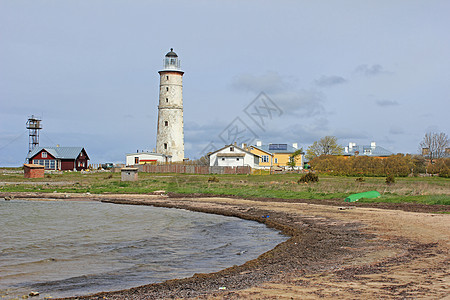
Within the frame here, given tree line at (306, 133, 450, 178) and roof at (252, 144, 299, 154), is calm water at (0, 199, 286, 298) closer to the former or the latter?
tree line at (306, 133, 450, 178)

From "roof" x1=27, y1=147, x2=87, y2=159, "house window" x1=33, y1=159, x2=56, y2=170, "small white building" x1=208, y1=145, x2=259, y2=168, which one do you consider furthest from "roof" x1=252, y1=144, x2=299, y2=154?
"house window" x1=33, y1=159, x2=56, y2=170

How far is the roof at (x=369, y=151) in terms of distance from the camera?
9725cm

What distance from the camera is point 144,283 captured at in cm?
1001

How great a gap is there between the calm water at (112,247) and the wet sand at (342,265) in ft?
3.89

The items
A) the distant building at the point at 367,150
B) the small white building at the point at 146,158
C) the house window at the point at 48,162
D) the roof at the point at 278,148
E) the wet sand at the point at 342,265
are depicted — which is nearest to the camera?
the wet sand at the point at 342,265

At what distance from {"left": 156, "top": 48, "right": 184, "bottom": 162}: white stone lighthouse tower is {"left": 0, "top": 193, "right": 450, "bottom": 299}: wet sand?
2051 inches

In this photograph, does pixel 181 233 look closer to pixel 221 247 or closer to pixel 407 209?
pixel 221 247

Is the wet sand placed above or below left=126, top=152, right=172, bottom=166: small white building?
below

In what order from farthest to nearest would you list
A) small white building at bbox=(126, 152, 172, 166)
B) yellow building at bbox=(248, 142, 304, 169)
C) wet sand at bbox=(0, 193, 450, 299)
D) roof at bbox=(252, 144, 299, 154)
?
roof at bbox=(252, 144, 299, 154) < yellow building at bbox=(248, 142, 304, 169) < small white building at bbox=(126, 152, 172, 166) < wet sand at bbox=(0, 193, 450, 299)

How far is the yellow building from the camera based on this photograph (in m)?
84.0

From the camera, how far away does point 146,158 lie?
244ft

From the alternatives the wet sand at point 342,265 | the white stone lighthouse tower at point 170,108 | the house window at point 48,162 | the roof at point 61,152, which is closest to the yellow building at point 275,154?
the white stone lighthouse tower at point 170,108

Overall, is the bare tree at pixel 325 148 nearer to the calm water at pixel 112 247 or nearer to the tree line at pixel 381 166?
the tree line at pixel 381 166

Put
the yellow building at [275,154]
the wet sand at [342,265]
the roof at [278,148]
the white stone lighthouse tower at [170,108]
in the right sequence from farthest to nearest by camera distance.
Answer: the roof at [278,148] → the yellow building at [275,154] → the white stone lighthouse tower at [170,108] → the wet sand at [342,265]
